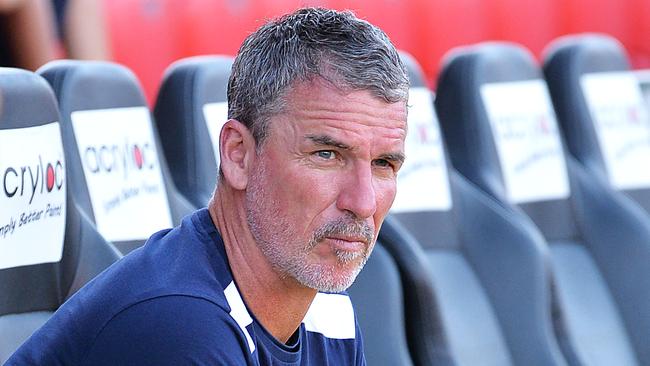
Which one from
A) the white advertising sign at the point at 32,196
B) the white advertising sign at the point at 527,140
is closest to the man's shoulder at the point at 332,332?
the white advertising sign at the point at 32,196

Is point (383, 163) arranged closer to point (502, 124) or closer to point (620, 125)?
point (502, 124)

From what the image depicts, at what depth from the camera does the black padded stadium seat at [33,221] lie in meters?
1.66

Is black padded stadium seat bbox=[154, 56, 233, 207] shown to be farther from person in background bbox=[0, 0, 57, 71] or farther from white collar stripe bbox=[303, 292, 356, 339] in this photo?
white collar stripe bbox=[303, 292, 356, 339]

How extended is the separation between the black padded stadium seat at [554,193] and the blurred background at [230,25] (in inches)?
14.2

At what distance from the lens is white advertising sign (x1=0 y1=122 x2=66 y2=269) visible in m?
1.66

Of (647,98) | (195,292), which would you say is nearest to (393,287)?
(195,292)

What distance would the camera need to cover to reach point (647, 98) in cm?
407

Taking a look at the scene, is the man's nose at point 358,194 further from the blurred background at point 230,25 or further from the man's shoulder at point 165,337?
the blurred background at point 230,25

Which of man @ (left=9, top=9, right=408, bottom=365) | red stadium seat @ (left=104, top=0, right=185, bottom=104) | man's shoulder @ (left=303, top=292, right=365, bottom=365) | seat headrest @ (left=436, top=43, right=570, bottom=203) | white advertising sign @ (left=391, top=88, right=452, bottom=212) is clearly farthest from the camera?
red stadium seat @ (left=104, top=0, right=185, bottom=104)

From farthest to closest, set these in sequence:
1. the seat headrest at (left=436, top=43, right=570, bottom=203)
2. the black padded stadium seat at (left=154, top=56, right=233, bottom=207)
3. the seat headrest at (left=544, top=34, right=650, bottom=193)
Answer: the seat headrest at (left=544, top=34, right=650, bottom=193) → the seat headrest at (left=436, top=43, right=570, bottom=203) → the black padded stadium seat at (left=154, top=56, right=233, bottom=207)

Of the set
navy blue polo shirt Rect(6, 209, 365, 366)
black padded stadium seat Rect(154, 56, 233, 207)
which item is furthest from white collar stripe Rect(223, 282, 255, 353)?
black padded stadium seat Rect(154, 56, 233, 207)

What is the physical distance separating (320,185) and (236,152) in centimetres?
12

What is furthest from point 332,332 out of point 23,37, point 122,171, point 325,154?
point 23,37

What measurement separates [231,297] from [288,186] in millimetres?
156
